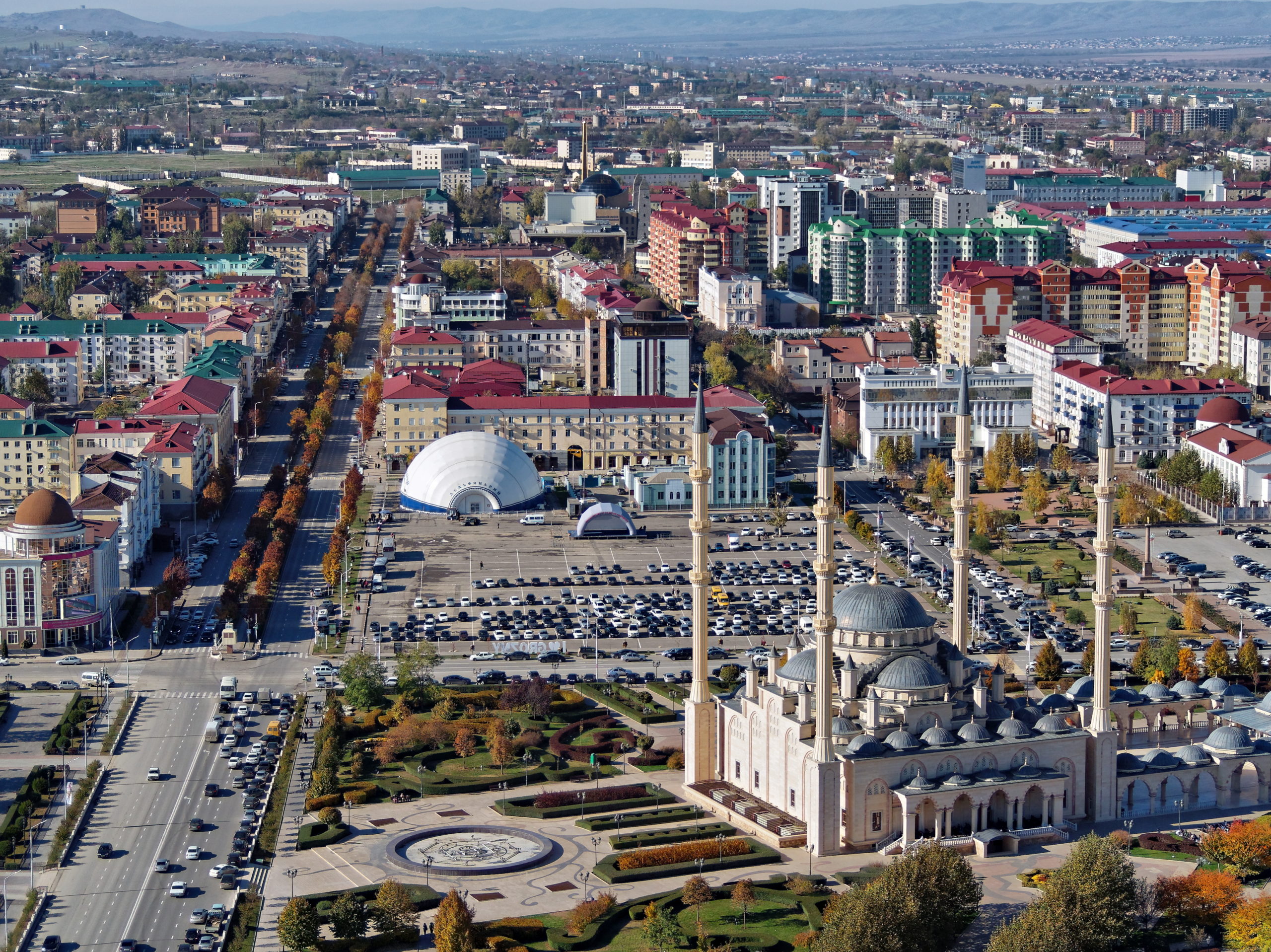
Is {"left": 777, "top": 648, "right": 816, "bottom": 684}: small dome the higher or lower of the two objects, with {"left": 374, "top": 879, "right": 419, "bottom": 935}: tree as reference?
higher

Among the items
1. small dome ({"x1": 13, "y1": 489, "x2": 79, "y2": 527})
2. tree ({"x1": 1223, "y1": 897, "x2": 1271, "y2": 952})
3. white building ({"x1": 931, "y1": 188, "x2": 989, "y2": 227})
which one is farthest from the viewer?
white building ({"x1": 931, "y1": 188, "x2": 989, "y2": 227})

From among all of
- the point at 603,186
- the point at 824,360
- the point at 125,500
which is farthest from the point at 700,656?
the point at 603,186

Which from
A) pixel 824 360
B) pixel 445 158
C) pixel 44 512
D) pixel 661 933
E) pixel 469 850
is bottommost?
pixel 469 850

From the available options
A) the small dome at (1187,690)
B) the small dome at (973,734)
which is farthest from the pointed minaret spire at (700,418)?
the small dome at (1187,690)

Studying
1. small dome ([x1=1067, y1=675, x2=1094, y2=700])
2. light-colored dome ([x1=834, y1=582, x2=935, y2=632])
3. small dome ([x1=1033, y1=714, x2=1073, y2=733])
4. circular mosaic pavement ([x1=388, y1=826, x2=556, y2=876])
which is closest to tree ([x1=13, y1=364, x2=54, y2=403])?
circular mosaic pavement ([x1=388, y1=826, x2=556, y2=876])

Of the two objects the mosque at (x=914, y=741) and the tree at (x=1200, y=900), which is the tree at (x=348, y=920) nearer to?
the mosque at (x=914, y=741)

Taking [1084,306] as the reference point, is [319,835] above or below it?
below

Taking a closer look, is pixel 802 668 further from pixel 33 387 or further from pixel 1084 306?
pixel 1084 306

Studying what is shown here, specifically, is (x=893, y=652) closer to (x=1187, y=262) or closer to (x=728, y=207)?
(x=1187, y=262)

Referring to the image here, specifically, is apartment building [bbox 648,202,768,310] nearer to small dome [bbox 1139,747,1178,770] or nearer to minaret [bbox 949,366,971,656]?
minaret [bbox 949,366,971,656]
